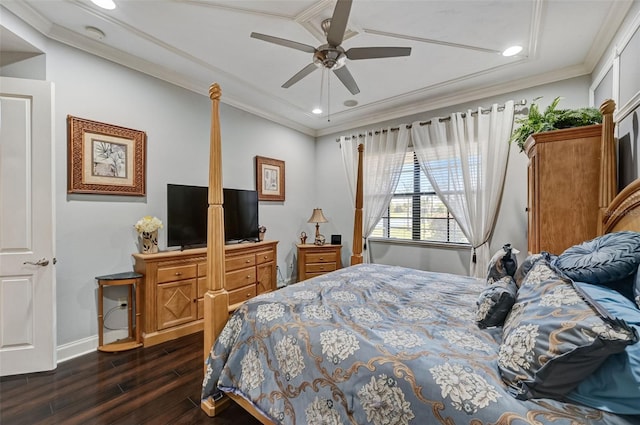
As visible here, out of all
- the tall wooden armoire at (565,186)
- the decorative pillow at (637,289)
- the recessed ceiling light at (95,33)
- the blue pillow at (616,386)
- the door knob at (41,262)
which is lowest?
the blue pillow at (616,386)

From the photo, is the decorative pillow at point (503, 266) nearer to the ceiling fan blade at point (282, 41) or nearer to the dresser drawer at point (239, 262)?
the ceiling fan blade at point (282, 41)

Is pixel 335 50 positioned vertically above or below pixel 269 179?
above

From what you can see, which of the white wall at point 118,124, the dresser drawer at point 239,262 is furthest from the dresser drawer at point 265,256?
the white wall at point 118,124

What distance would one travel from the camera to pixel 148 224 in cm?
274

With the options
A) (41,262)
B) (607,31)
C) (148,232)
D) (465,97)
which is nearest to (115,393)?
(41,262)

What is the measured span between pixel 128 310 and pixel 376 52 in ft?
10.9

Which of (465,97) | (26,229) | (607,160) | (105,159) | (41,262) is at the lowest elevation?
(41,262)

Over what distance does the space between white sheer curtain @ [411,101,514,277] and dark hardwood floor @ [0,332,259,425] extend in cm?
316

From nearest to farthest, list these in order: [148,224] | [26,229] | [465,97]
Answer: [26,229]
[148,224]
[465,97]

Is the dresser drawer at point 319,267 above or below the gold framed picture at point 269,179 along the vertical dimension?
below

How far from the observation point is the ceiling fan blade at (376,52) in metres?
1.91

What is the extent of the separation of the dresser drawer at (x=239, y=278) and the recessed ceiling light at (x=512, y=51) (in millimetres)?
3793

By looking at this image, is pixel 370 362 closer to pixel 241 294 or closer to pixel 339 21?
pixel 339 21

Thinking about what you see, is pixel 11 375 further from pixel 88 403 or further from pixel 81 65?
pixel 81 65
